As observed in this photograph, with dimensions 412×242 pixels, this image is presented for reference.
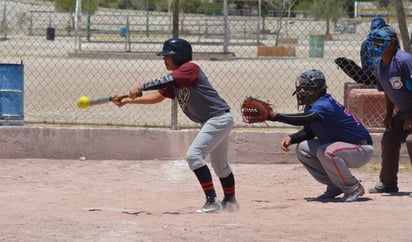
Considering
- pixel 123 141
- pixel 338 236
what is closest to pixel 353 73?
pixel 123 141

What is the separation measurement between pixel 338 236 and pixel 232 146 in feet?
14.5

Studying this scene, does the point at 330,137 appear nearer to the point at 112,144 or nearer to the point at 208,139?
the point at 208,139

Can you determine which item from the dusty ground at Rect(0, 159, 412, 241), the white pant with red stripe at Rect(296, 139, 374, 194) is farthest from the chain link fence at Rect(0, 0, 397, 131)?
the white pant with red stripe at Rect(296, 139, 374, 194)

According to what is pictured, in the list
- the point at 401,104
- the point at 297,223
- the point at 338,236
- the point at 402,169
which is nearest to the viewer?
the point at 338,236

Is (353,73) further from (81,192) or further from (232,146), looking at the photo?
(81,192)

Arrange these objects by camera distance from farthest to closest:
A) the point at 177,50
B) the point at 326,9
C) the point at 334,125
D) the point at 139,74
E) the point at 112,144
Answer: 1. the point at 326,9
2. the point at 139,74
3. the point at 112,144
4. the point at 334,125
5. the point at 177,50

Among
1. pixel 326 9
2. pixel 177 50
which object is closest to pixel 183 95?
pixel 177 50

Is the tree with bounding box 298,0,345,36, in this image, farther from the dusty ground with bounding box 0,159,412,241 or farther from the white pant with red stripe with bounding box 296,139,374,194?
the white pant with red stripe with bounding box 296,139,374,194

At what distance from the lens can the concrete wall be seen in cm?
1041

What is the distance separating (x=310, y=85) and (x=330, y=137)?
19.7 inches

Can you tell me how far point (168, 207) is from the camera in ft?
25.7

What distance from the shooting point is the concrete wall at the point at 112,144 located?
1041 centimetres

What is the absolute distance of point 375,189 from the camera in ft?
27.6

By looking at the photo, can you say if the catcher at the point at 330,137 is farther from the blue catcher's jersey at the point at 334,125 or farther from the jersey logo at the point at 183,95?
the jersey logo at the point at 183,95
